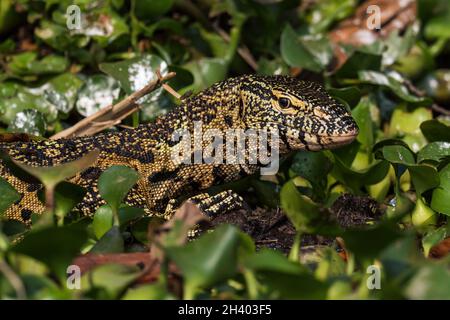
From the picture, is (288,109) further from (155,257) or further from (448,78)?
(448,78)

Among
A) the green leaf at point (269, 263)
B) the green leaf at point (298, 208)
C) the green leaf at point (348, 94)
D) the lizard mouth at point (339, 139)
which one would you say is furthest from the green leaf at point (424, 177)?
the green leaf at point (269, 263)

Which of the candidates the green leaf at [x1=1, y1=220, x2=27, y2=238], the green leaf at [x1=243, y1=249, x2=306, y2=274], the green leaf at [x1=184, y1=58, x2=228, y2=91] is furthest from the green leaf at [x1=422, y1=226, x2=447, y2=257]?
the green leaf at [x1=184, y1=58, x2=228, y2=91]

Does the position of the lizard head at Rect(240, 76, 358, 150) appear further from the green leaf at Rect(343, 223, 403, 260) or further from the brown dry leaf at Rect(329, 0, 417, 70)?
the brown dry leaf at Rect(329, 0, 417, 70)

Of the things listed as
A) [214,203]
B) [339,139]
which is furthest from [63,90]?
[339,139]

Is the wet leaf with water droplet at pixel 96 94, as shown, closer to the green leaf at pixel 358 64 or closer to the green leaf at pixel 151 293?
the green leaf at pixel 358 64

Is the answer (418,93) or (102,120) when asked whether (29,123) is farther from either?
(418,93)

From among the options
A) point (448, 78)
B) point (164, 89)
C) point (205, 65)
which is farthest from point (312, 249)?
point (448, 78)

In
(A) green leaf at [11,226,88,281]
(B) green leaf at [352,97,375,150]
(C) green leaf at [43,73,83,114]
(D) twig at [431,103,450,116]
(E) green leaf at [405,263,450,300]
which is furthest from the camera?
(D) twig at [431,103,450,116]
